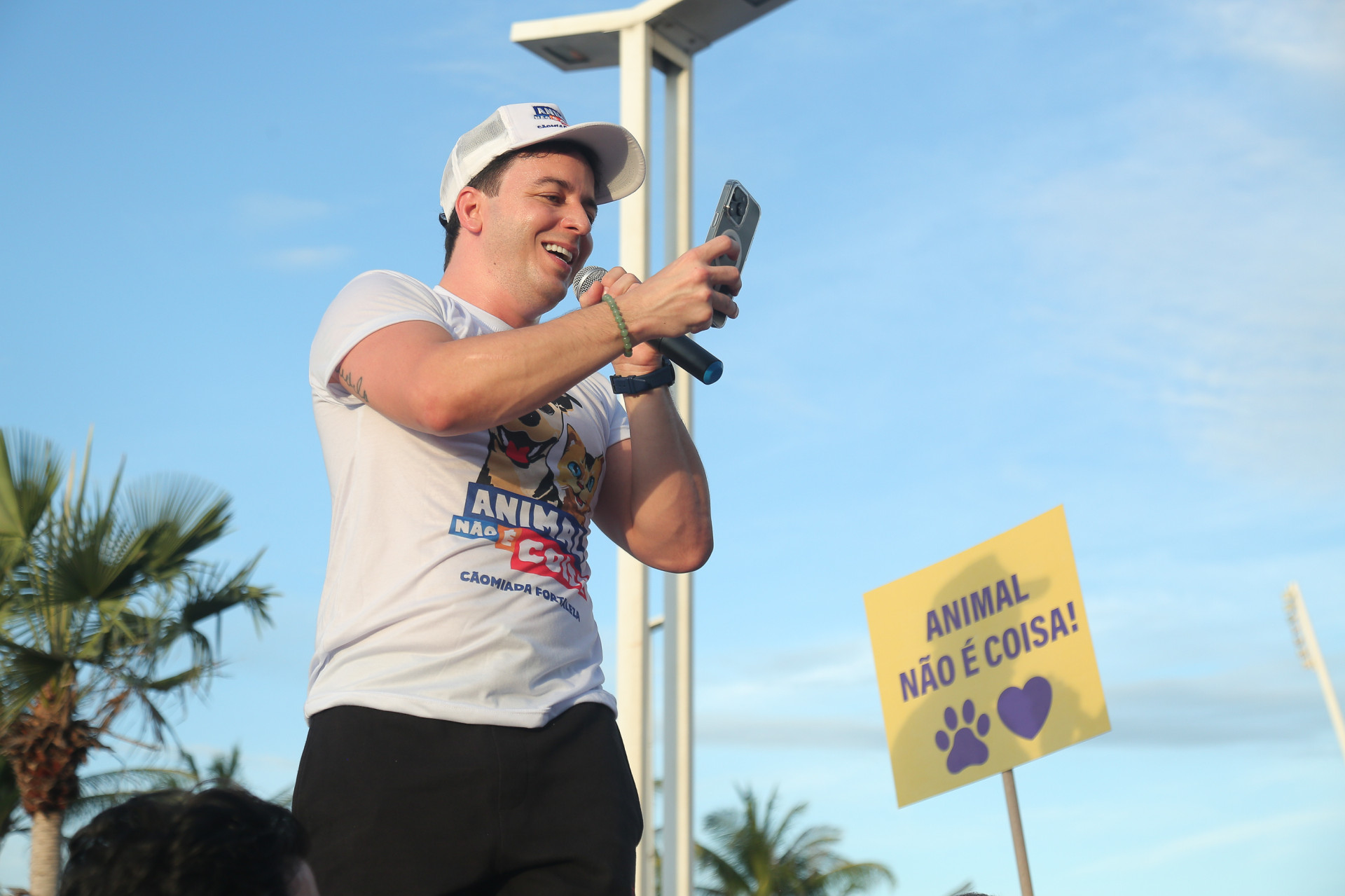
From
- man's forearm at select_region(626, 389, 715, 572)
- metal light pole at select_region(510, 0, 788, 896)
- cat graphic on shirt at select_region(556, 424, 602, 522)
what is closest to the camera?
cat graphic on shirt at select_region(556, 424, 602, 522)

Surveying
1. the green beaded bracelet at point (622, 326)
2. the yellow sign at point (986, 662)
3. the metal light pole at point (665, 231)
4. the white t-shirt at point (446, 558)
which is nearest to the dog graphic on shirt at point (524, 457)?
the white t-shirt at point (446, 558)

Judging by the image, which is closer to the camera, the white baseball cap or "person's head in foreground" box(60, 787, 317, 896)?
"person's head in foreground" box(60, 787, 317, 896)

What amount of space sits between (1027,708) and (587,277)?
2960 millimetres

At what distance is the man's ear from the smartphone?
1.47 ft

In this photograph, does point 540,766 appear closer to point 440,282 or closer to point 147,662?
point 440,282

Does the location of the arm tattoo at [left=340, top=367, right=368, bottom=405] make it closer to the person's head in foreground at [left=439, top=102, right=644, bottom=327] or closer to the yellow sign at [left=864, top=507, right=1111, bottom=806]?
the person's head in foreground at [left=439, top=102, right=644, bottom=327]

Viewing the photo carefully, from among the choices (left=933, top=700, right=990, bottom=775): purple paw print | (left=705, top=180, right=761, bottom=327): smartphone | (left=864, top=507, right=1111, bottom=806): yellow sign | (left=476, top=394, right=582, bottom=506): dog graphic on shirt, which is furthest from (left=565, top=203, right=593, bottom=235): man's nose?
(left=933, top=700, right=990, bottom=775): purple paw print

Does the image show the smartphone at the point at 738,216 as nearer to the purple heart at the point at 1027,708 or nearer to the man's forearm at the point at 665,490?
the man's forearm at the point at 665,490

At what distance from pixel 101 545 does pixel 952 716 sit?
621 centimetres

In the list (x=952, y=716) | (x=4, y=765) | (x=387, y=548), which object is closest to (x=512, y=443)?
(x=387, y=548)

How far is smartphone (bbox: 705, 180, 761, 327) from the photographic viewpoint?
2045 millimetres

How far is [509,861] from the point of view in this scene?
1.72m

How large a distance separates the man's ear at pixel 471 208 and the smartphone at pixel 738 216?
0.45 m

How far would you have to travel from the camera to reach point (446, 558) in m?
1.81
